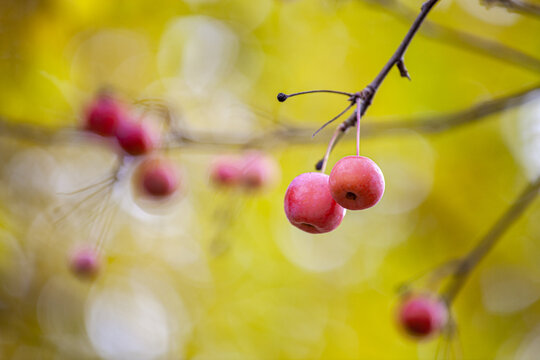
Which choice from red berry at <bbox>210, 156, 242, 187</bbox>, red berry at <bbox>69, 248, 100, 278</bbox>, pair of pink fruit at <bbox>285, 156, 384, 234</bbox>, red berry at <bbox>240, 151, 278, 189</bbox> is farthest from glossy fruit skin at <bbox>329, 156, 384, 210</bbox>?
red berry at <bbox>69, 248, 100, 278</bbox>

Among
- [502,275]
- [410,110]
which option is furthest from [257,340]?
[410,110]

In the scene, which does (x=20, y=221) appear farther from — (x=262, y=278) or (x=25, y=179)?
(x=262, y=278)

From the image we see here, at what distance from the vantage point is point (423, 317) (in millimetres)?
2219

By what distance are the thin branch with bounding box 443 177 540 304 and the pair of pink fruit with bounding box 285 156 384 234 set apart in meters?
0.95

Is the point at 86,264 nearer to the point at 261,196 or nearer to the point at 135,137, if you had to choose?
the point at 135,137

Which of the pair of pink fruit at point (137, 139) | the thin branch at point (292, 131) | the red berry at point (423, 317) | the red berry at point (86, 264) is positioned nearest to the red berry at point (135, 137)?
the pair of pink fruit at point (137, 139)

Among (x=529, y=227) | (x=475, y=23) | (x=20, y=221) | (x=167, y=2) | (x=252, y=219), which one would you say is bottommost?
(x=20, y=221)

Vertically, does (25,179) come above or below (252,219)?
below

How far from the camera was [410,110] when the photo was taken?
3955 millimetres

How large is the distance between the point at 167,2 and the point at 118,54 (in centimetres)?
81

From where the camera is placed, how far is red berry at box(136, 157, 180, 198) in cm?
228

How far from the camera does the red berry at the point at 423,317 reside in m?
2.22

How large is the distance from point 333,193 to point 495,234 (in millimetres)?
1127

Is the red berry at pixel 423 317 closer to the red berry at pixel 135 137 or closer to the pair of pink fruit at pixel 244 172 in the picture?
the pair of pink fruit at pixel 244 172
